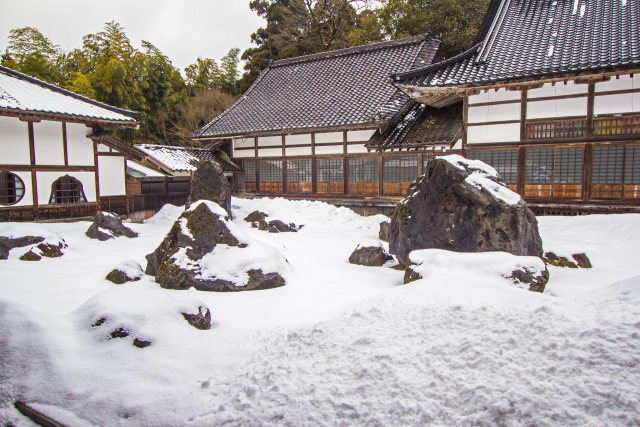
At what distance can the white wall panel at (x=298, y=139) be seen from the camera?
16.7 metres

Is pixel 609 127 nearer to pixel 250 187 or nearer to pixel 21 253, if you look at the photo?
pixel 250 187

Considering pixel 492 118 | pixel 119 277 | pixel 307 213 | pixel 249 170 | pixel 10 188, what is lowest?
pixel 119 277

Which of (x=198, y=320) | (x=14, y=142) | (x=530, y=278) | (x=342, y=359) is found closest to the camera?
(x=342, y=359)

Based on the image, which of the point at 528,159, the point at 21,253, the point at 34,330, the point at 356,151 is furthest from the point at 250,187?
the point at 34,330

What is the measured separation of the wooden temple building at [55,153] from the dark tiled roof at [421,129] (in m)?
9.61

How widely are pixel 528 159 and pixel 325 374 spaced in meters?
11.4

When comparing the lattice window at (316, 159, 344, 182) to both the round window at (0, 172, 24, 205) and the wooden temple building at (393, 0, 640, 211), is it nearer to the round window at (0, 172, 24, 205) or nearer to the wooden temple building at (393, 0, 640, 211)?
the wooden temple building at (393, 0, 640, 211)

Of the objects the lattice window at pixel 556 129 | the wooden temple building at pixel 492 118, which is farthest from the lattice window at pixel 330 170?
the lattice window at pixel 556 129

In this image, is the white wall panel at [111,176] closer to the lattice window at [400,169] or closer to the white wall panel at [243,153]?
the white wall panel at [243,153]

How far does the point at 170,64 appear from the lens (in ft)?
103

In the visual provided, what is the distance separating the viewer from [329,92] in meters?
17.8

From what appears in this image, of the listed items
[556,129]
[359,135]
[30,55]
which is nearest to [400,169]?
[359,135]

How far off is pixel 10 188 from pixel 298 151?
34.3 feet

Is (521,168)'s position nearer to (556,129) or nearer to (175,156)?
(556,129)
